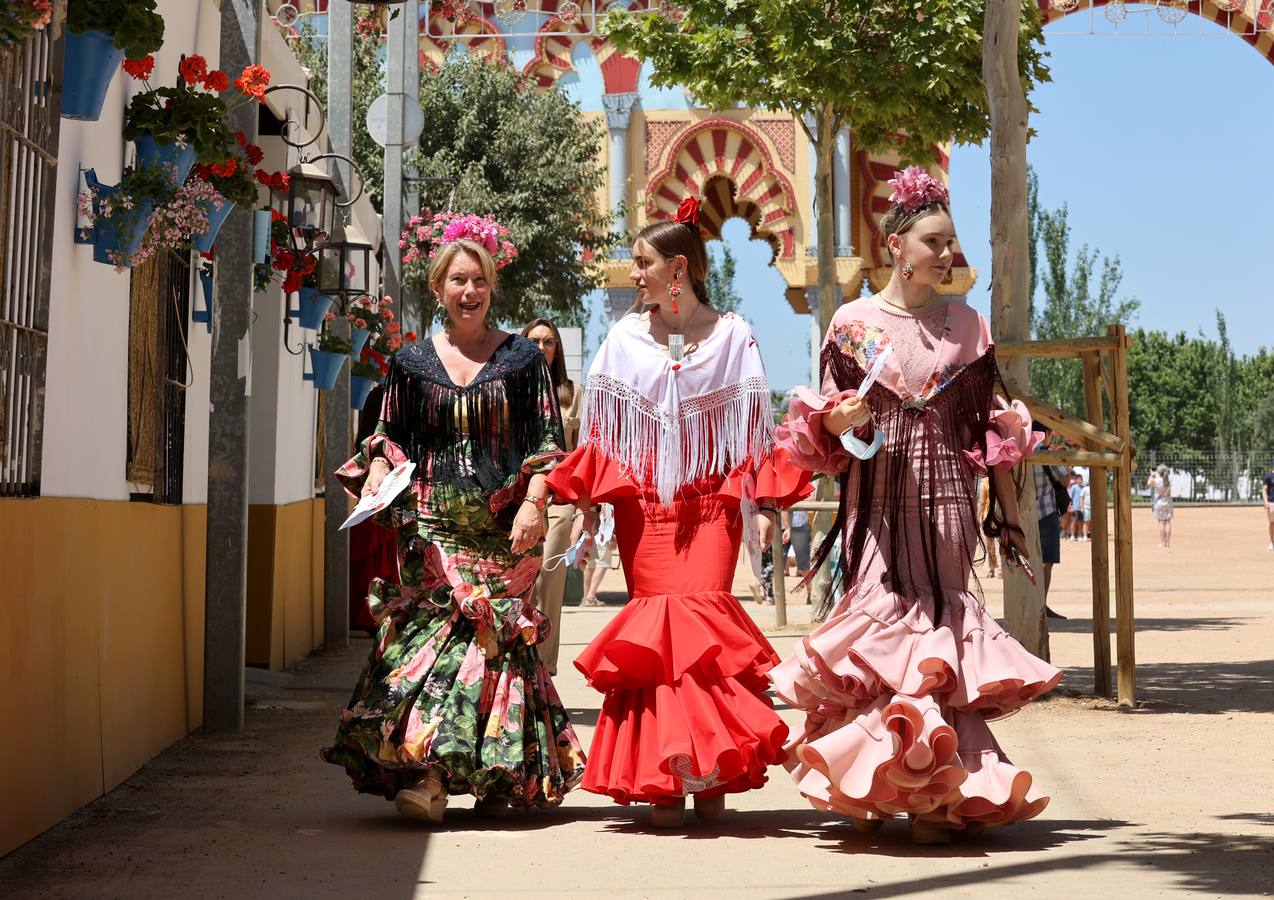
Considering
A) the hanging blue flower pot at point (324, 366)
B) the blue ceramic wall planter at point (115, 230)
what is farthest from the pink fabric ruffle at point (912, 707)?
the hanging blue flower pot at point (324, 366)

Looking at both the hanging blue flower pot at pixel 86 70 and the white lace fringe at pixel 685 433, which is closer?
the hanging blue flower pot at pixel 86 70

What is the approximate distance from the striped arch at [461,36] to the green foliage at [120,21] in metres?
28.0

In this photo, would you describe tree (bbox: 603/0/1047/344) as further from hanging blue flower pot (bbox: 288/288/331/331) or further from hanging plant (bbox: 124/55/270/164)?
hanging plant (bbox: 124/55/270/164)

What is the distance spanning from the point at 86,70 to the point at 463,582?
2089 mm

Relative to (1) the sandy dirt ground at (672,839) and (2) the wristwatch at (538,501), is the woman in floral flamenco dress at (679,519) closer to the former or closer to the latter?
(2) the wristwatch at (538,501)

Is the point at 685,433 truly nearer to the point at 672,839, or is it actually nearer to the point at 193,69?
the point at 672,839

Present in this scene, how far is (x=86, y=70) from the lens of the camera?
236 inches

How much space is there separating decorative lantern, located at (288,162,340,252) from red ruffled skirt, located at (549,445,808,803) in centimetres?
517

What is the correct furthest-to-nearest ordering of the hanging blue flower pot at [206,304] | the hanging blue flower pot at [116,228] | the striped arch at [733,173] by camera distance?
the striped arch at [733,173]
the hanging blue flower pot at [206,304]
the hanging blue flower pot at [116,228]

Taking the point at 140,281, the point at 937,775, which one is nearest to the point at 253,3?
the point at 140,281

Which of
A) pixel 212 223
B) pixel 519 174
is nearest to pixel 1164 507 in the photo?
pixel 519 174

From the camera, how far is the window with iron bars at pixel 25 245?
5.66 m

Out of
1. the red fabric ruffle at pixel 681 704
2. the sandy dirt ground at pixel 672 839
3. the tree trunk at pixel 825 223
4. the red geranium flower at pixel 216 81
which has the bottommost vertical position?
the sandy dirt ground at pixel 672 839

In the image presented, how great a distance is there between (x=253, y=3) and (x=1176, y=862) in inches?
248
